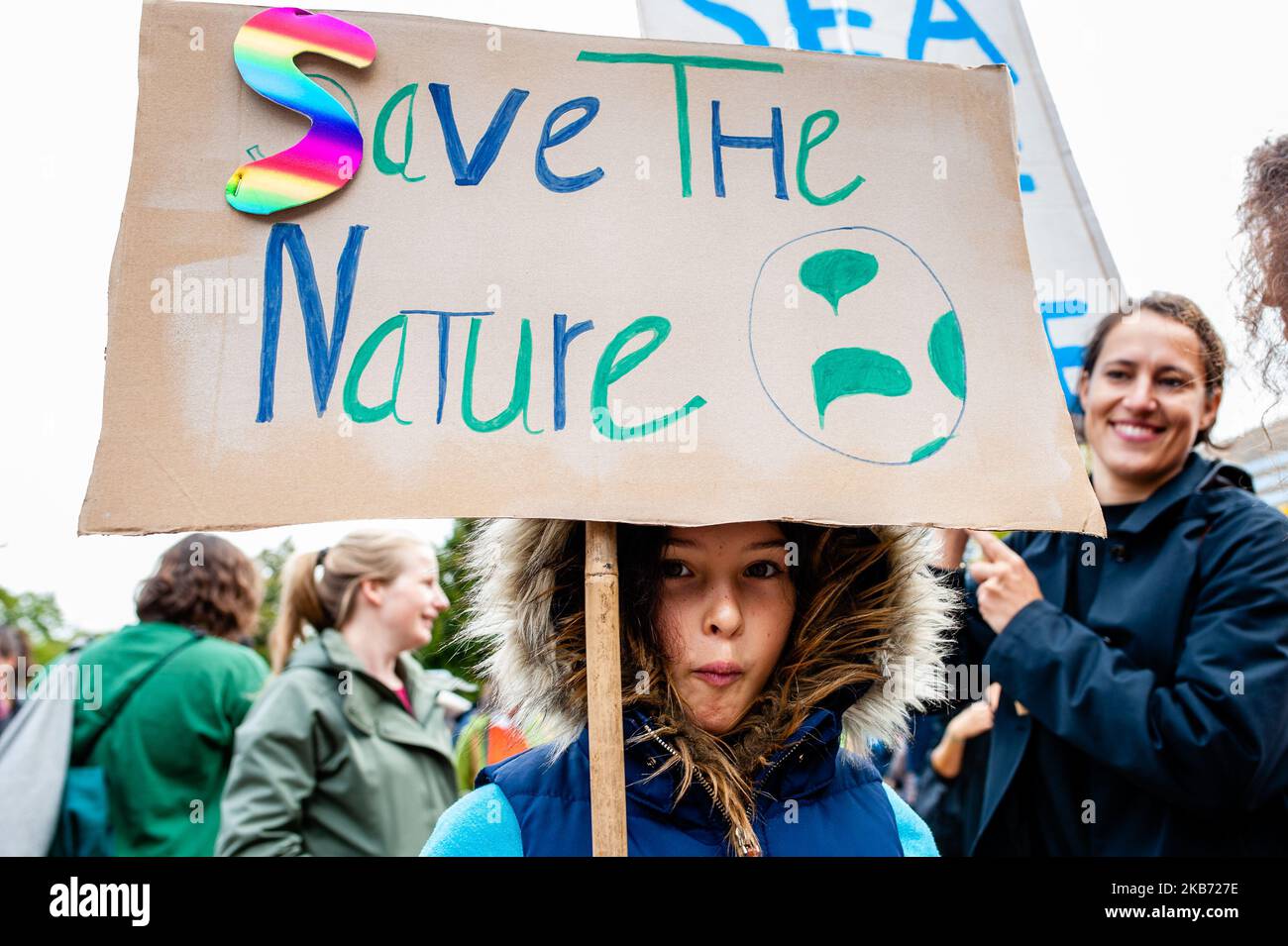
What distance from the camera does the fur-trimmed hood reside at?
170 cm

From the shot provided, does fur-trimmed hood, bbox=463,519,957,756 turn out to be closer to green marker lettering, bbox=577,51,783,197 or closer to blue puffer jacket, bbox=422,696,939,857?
blue puffer jacket, bbox=422,696,939,857

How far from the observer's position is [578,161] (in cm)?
164

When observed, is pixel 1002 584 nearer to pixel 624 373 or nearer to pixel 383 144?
pixel 624 373

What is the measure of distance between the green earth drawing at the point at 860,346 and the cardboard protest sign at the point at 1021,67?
3.52 feet

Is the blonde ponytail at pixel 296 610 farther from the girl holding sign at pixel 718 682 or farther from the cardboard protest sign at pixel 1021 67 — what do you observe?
the cardboard protest sign at pixel 1021 67

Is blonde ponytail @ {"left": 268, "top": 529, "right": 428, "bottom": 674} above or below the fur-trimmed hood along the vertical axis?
above

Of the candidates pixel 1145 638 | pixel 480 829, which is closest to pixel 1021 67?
pixel 1145 638

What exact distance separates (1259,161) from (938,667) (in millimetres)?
1060

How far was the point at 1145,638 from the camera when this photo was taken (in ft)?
7.56

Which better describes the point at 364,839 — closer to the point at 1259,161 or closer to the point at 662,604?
the point at 662,604

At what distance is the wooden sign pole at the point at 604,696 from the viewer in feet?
4.82

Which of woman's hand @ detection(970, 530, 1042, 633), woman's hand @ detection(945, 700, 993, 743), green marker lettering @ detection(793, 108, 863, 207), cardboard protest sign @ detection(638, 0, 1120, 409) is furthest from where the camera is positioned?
woman's hand @ detection(945, 700, 993, 743)

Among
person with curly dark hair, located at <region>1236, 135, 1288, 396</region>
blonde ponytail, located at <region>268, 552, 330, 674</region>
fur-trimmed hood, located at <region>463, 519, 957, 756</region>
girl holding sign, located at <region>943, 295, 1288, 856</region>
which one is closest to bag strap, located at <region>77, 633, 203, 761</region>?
blonde ponytail, located at <region>268, 552, 330, 674</region>

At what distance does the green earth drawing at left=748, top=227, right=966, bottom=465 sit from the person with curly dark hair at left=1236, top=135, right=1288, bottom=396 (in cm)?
64
